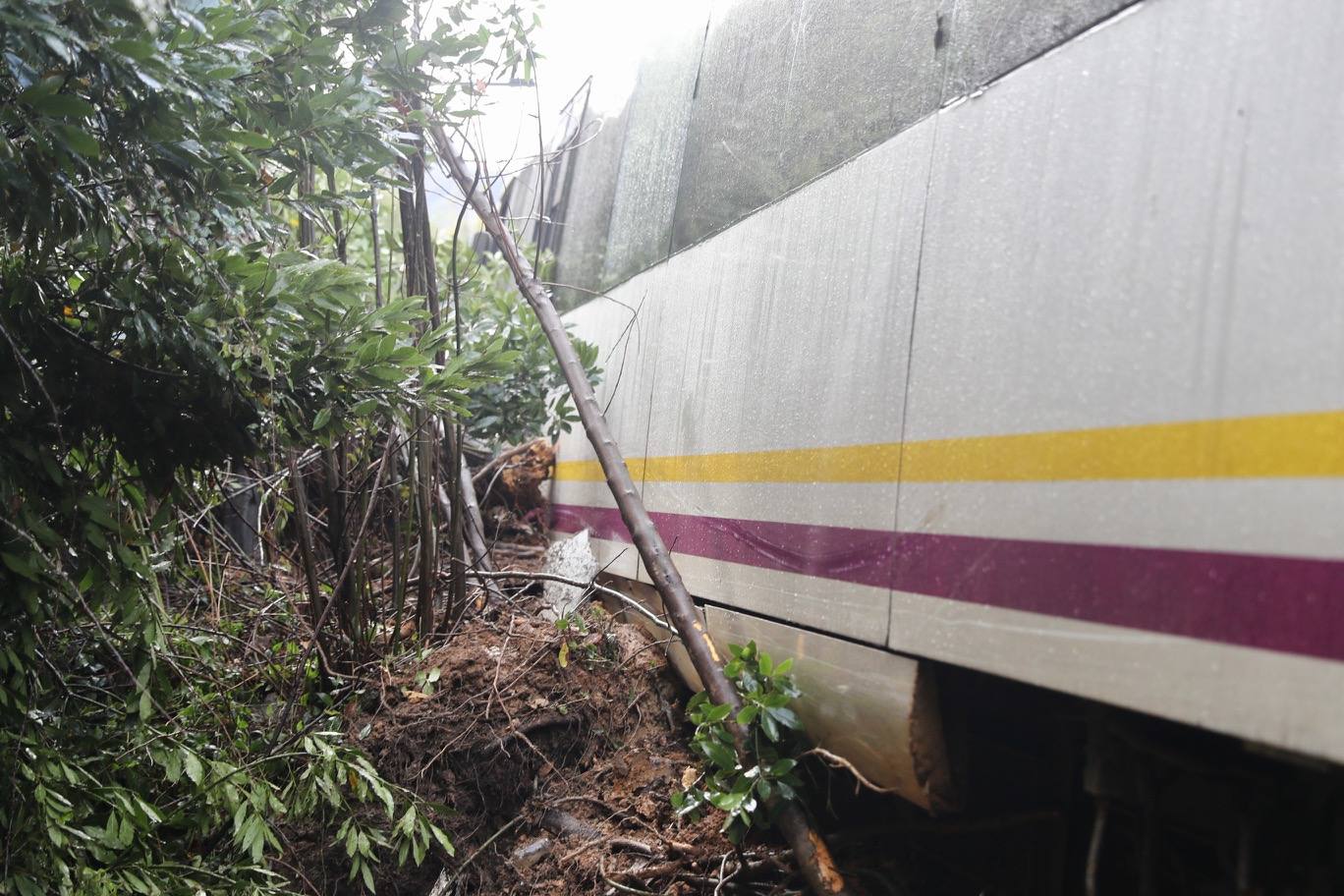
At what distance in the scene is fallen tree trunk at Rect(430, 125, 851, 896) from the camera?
267 cm

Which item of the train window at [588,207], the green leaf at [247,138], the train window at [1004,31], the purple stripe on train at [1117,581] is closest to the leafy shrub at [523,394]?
the train window at [588,207]

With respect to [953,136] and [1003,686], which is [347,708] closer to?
→ [1003,686]

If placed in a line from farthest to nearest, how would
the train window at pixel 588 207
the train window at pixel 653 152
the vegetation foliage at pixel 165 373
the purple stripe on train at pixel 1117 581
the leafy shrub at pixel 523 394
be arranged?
the train window at pixel 588 207, the leafy shrub at pixel 523 394, the train window at pixel 653 152, the vegetation foliage at pixel 165 373, the purple stripe on train at pixel 1117 581

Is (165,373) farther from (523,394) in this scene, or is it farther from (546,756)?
(523,394)

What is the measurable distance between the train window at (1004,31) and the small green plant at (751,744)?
59.2 inches

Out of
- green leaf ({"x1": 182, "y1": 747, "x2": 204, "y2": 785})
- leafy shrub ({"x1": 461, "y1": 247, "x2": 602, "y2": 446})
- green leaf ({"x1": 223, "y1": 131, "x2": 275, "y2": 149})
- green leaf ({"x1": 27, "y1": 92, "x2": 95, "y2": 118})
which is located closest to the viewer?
green leaf ({"x1": 27, "y1": 92, "x2": 95, "y2": 118})

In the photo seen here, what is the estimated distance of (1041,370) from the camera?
1.89 metres

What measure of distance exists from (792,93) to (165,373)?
6.65ft

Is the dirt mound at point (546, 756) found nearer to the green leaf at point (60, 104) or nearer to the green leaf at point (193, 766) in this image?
the green leaf at point (193, 766)

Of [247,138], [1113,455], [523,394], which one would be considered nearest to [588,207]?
[523,394]

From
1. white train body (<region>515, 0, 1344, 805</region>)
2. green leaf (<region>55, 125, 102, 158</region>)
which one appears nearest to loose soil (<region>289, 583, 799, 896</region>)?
white train body (<region>515, 0, 1344, 805</region>)

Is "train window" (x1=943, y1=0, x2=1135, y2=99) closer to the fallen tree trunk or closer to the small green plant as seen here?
the small green plant

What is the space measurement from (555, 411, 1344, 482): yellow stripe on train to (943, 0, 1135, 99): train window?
77 cm

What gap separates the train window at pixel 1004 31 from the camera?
1.94 m
